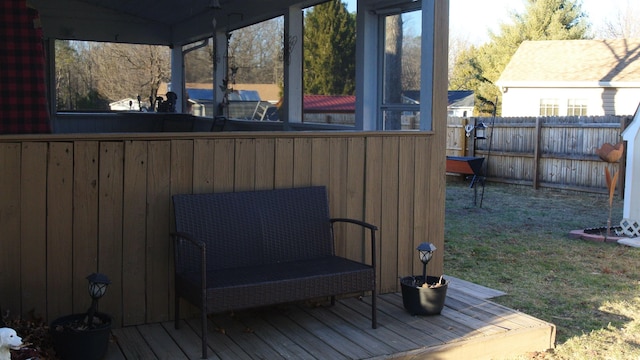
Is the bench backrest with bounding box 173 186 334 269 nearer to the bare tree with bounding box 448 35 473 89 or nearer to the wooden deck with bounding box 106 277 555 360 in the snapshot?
the wooden deck with bounding box 106 277 555 360

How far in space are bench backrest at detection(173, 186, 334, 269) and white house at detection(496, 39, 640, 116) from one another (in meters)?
14.3

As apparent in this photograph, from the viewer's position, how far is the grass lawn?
409 centimetres

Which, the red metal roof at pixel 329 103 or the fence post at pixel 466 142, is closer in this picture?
the red metal roof at pixel 329 103

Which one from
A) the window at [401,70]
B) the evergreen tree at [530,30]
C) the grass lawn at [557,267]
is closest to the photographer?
the grass lawn at [557,267]

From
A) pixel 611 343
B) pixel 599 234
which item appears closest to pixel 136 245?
pixel 611 343

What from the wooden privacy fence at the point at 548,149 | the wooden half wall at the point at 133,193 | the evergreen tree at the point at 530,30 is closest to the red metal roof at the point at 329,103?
the wooden half wall at the point at 133,193

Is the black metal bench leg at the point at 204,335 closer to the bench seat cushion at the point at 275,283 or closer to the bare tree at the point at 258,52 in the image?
the bench seat cushion at the point at 275,283

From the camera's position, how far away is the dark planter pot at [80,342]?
296 cm

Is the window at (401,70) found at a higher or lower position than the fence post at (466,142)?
higher

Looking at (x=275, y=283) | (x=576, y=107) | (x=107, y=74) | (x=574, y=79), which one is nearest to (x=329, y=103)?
(x=275, y=283)

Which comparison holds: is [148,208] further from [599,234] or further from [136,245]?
[599,234]

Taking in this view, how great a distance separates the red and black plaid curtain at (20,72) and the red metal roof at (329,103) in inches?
139

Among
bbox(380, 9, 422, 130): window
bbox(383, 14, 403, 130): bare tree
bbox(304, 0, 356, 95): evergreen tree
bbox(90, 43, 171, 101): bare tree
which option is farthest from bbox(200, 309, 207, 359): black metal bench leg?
bbox(90, 43, 171, 101): bare tree

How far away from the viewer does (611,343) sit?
154 inches
